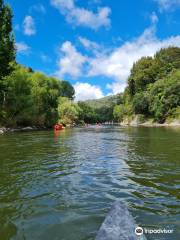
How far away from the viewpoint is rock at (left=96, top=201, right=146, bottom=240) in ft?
15.1

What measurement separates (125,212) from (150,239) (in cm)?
79

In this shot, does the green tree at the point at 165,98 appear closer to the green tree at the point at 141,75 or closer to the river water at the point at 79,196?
the green tree at the point at 141,75

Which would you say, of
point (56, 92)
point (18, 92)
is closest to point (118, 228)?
point (18, 92)

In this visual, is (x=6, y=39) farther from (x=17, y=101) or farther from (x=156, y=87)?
(x=156, y=87)

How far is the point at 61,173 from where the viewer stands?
37.5ft

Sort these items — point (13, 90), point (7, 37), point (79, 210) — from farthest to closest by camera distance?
point (13, 90) < point (7, 37) < point (79, 210)

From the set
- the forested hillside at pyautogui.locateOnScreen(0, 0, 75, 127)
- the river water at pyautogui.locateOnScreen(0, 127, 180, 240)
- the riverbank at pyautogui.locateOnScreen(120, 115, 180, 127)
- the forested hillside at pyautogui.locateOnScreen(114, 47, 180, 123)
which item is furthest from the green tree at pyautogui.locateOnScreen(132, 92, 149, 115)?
the river water at pyautogui.locateOnScreen(0, 127, 180, 240)

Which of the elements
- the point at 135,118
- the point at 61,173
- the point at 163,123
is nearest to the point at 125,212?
the point at 61,173

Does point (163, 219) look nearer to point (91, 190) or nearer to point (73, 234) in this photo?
point (73, 234)

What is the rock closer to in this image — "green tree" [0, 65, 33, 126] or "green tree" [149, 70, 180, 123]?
"green tree" [0, 65, 33, 126]

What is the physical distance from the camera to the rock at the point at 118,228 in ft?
15.1

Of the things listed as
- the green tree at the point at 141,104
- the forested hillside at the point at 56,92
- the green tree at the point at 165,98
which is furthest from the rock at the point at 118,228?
the green tree at the point at 141,104

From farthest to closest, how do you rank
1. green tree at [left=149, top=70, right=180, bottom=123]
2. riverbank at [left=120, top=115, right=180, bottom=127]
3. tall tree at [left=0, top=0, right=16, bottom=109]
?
1. green tree at [left=149, top=70, right=180, bottom=123]
2. riverbank at [left=120, top=115, right=180, bottom=127]
3. tall tree at [left=0, top=0, right=16, bottom=109]

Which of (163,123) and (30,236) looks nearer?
(30,236)
